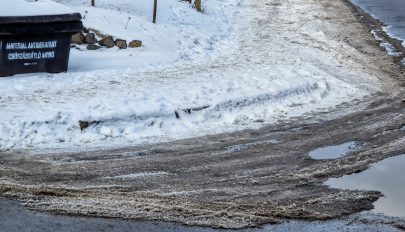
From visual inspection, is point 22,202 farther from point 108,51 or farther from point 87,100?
point 108,51

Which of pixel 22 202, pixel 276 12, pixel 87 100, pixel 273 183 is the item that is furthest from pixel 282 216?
pixel 276 12

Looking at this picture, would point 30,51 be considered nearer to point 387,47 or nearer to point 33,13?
point 33,13

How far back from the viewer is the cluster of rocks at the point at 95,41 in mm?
12867

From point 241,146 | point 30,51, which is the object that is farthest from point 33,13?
point 241,146

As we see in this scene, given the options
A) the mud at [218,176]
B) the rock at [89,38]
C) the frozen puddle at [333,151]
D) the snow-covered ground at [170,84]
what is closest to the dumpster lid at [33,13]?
the snow-covered ground at [170,84]

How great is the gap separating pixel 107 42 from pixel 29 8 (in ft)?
8.14

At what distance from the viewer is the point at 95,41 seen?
42.8 feet

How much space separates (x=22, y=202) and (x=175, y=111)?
3734 mm

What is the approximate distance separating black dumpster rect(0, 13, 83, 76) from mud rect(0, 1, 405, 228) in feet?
10.4

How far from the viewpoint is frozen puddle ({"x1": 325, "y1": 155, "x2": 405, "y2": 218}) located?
22.7ft

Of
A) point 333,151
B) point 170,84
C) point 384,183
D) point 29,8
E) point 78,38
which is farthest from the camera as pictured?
point 78,38

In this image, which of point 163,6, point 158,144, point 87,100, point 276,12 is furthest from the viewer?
A: point 276,12

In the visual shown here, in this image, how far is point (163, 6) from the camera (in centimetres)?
1742

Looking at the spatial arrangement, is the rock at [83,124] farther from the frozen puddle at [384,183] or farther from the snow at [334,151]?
the frozen puddle at [384,183]
